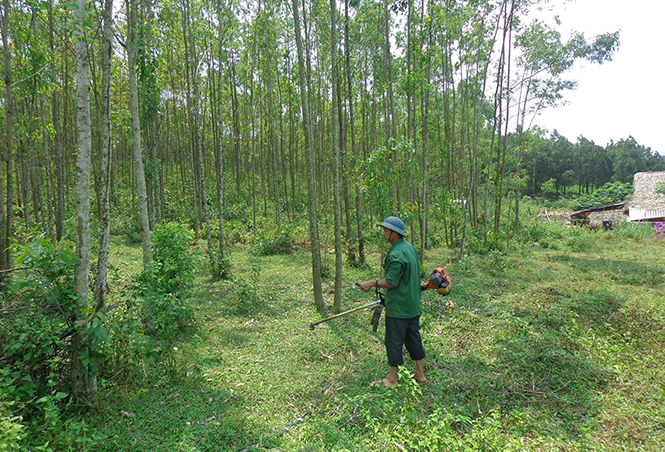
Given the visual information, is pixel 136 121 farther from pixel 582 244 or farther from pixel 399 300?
pixel 582 244

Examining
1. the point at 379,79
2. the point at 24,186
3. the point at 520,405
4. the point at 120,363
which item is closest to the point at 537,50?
the point at 379,79

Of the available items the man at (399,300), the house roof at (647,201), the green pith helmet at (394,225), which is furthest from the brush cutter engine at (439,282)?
the house roof at (647,201)

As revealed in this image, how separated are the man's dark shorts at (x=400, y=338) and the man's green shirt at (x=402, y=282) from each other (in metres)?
0.10

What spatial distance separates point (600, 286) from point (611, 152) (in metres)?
52.0

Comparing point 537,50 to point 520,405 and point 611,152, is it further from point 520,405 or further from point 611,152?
point 611,152

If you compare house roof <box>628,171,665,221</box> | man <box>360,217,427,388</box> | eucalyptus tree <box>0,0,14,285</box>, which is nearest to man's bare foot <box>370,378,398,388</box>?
man <box>360,217,427,388</box>

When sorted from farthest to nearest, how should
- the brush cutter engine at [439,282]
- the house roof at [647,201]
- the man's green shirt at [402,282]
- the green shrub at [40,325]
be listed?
the house roof at [647,201]
the brush cutter engine at [439,282]
the man's green shirt at [402,282]
the green shrub at [40,325]

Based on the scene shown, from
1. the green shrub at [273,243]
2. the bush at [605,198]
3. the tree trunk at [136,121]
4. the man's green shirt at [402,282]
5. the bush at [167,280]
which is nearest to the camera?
the bush at [167,280]

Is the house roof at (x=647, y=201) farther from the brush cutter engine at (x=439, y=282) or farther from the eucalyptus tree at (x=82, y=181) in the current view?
the eucalyptus tree at (x=82, y=181)

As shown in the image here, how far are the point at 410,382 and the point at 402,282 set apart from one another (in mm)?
1044

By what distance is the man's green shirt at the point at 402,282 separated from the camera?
371 cm

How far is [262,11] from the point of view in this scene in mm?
11062

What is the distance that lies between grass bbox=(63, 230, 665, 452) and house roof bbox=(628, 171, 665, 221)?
708 inches

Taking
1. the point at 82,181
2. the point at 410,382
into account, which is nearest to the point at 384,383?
the point at 410,382
